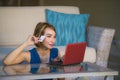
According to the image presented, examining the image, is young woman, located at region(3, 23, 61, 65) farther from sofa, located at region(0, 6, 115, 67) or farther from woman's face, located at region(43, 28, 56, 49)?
sofa, located at region(0, 6, 115, 67)

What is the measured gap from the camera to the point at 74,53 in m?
1.38

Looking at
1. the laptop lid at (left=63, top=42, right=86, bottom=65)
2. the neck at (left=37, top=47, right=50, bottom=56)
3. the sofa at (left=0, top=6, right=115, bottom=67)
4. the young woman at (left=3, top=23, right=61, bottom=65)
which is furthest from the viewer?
the sofa at (left=0, top=6, right=115, bottom=67)

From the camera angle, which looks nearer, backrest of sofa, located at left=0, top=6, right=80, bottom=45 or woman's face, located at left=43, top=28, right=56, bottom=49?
woman's face, located at left=43, top=28, right=56, bottom=49

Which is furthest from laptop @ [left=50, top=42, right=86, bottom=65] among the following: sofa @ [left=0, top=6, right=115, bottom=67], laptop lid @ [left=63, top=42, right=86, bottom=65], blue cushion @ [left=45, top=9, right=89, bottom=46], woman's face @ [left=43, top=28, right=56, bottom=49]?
blue cushion @ [left=45, top=9, right=89, bottom=46]

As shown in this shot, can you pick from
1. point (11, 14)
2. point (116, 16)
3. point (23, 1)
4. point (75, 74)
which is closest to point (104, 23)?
point (116, 16)

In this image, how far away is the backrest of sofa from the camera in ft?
8.85

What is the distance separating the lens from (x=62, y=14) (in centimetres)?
279

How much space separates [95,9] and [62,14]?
1769 mm

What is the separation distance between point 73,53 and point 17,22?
1474 millimetres

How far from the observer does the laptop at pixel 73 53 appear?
1339 millimetres

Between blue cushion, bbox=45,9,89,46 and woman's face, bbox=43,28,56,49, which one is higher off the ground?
woman's face, bbox=43,28,56,49

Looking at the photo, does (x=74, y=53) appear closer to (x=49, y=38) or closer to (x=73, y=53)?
(x=73, y=53)

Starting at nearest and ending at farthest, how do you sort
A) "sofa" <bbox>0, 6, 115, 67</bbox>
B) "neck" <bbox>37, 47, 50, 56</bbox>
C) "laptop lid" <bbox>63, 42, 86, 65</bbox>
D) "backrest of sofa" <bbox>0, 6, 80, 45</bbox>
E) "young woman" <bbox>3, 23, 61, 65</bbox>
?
"laptop lid" <bbox>63, 42, 86, 65</bbox> < "young woman" <bbox>3, 23, 61, 65</bbox> < "neck" <bbox>37, 47, 50, 56</bbox> < "sofa" <bbox>0, 6, 115, 67</bbox> < "backrest of sofa" <bbox>0, 6, 80, 45</bbox>

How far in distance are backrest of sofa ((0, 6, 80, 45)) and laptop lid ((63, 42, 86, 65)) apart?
1341 mm
